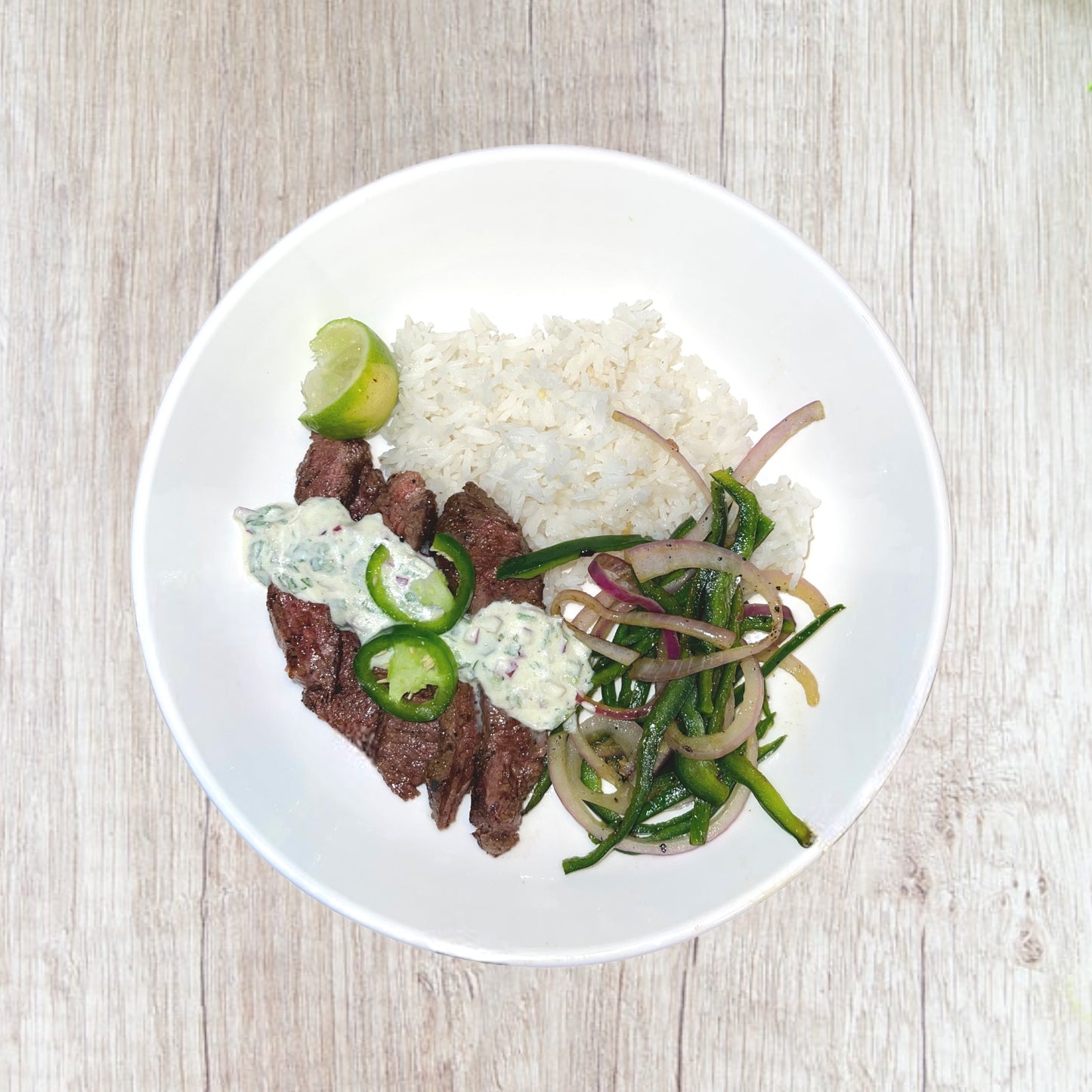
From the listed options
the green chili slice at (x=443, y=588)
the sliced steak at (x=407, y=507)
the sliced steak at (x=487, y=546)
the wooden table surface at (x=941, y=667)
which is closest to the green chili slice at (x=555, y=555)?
the sliced steak at (x=487, y=546)

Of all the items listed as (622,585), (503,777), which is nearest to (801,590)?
(622,585)

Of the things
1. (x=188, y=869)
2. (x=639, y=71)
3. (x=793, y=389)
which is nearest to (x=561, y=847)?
(x=188, y=869)

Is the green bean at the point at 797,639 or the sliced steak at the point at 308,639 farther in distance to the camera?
the green bean at the point at 797,639

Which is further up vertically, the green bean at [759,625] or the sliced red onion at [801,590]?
the sliced red onion at [801,590]

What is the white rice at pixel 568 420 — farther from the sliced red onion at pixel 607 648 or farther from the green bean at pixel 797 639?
the sliced red onion at pixel 607 648

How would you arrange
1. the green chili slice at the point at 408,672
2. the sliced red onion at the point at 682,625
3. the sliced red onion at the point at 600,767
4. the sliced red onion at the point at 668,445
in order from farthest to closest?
the sliced red onion at the point at 668,445
the sliced red onion at the point at 600,767
the sliced red onion at the point at 682,625
the green chili slice at the point at 408,672

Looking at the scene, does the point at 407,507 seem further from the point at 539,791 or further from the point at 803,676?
the point at 803,676
